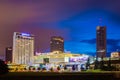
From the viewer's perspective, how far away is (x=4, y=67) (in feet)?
198

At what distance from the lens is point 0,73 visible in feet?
196

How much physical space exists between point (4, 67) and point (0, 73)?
4.30 ft
